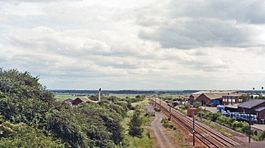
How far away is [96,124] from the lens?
4062 cm

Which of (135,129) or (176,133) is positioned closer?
(135,129)

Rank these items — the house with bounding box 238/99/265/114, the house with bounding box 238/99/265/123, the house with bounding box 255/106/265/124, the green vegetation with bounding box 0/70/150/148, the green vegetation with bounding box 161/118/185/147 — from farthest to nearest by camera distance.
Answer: the house with bounding box 238/99/265/114 < the house with bounding box 238/99/265/123 < the house with bounding box 255/106/265/124 < the green vegetation with bounding box 161/118/185/147 < the green vegetation with bounding box 0/70/150/148

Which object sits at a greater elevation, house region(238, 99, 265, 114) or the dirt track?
house region(238, 99, 265, 114)

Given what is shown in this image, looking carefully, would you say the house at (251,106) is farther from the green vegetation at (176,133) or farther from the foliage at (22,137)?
the foliage at (22,137)

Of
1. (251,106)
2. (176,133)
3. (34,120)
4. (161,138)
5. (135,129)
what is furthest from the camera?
(251,106)

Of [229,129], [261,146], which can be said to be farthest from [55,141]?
[229,129]

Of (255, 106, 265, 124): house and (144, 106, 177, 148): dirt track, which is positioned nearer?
(144, 106, 177, 148): dirt track

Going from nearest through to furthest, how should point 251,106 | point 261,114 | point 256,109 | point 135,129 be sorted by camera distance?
1. point 135,129
2. point 261,114
3. point 256,109
4. point 251,106

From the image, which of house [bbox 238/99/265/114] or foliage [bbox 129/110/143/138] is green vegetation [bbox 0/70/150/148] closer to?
foliage [bbox 129/110/143/138]

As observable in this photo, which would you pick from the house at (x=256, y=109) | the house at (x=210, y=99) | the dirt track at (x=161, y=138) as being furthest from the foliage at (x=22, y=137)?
the house at (x=210, y=99)

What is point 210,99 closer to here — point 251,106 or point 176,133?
point 251,106

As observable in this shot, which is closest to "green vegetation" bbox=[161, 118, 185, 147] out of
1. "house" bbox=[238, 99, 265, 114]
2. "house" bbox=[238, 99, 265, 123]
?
"house" bbox=[238, 99, 265, 123]

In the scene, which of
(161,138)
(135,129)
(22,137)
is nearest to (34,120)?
(22,137)

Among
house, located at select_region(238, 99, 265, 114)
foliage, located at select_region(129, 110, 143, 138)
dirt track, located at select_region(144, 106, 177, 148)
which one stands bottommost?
dirt track, located at select_region(144, 106, 177, 148)
